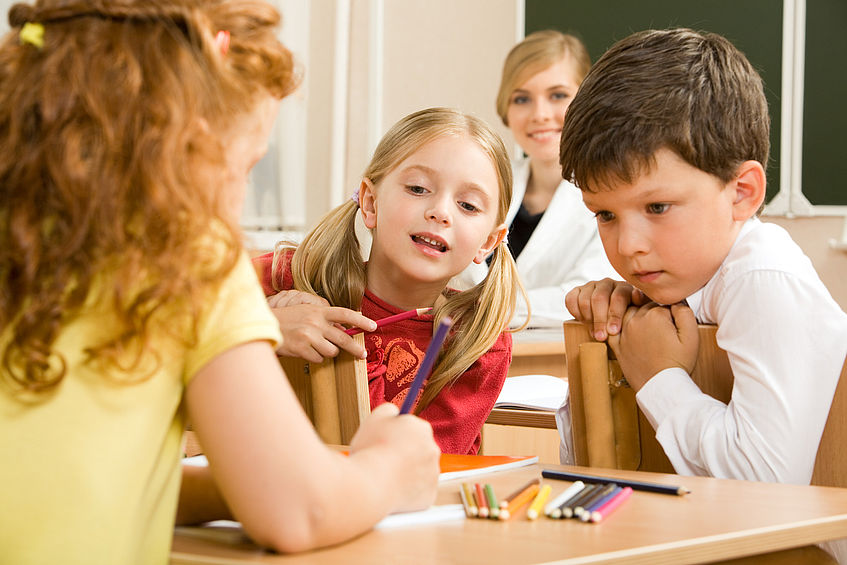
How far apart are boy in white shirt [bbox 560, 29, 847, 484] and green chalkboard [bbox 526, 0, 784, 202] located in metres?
2.55

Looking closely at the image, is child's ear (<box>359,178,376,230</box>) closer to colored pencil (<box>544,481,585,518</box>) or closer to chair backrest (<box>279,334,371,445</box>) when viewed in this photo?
chair backrest (<box>279,334,371,445</box>)

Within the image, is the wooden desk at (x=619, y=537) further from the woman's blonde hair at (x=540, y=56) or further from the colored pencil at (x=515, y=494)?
the woman's blonde hair at (x=540, y=56)

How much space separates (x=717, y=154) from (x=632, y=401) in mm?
329

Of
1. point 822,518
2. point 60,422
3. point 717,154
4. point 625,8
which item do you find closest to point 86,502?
point 60,422

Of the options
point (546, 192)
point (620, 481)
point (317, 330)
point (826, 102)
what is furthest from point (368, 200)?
point (826, 102)

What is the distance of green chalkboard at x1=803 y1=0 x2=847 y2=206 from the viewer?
3631mm

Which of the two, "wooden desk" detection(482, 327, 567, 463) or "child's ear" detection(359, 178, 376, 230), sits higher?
"child's ear" detection(359, 178, 376, 230)

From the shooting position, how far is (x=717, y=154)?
1178 millimetres

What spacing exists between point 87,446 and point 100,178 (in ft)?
0.61

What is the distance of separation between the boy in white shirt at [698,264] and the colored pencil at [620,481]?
21 cm

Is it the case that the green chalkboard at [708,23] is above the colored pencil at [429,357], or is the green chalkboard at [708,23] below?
above

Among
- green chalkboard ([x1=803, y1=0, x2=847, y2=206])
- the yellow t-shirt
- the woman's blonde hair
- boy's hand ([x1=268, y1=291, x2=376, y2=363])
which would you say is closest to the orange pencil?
the yellow t-shirt

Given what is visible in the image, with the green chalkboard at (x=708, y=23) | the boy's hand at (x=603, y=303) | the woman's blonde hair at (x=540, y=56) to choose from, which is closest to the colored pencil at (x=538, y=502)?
the boy's hand at (x=603, y=303)

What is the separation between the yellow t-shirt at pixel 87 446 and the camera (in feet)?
2.14
